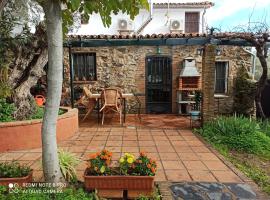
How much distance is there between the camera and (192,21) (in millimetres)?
13953

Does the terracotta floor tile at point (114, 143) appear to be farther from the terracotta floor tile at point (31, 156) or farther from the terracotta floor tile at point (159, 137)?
the terracotta floor tile at point (31, 156)

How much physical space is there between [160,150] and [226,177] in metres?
1.48

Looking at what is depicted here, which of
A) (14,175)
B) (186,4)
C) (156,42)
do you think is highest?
(186,4)

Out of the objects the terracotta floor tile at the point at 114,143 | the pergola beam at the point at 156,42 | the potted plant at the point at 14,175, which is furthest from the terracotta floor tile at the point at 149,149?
the pergola beam at the point at 156,42

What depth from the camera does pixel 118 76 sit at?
902 centimetres

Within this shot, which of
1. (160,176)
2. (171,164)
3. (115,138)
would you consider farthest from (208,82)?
(160,176)

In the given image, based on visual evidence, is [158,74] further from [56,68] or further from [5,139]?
[56,68]

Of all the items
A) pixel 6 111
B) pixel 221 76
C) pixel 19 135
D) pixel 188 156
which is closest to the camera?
pixel 188 156

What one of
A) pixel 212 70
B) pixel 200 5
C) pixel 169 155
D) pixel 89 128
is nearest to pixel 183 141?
pixel 169 155

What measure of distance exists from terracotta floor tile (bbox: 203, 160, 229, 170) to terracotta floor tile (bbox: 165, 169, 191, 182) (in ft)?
1.63

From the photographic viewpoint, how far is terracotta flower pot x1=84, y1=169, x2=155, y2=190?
2.81 m

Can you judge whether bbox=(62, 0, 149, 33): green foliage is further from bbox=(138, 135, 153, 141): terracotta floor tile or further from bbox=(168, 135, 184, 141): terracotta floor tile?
bbox=(168, 135, 184, 141): terracotta floor tile

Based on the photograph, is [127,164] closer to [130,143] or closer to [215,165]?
[215,165]

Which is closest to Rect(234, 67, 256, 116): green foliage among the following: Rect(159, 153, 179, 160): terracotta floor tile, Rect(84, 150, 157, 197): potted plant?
Rect(159, 153, 179, 160): terracotta floor tile
